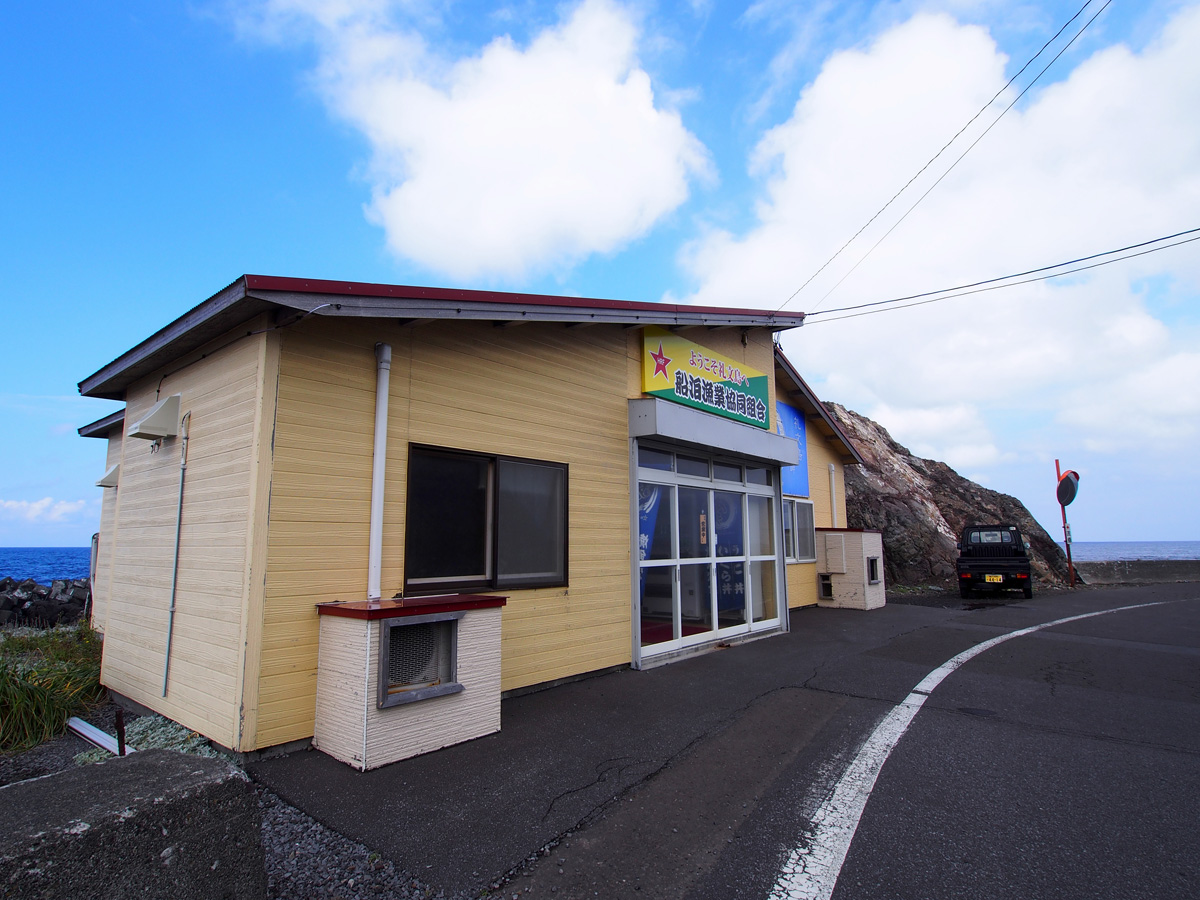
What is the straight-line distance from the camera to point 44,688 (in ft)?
19.4

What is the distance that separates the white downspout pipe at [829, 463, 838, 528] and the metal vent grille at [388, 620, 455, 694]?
1266cm

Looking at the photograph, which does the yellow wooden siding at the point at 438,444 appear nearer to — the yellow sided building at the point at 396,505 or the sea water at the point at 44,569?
the yellow sided building at the point at 396,505

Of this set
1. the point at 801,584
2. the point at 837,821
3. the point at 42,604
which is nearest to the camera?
the point at 837,821

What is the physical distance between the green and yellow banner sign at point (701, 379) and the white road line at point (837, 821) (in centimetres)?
458

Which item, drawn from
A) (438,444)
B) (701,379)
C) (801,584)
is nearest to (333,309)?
(438,444)

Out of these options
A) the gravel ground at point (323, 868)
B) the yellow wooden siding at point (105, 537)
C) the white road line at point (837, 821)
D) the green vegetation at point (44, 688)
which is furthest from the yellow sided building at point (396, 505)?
the yellow wooden siding at point (105, 537)

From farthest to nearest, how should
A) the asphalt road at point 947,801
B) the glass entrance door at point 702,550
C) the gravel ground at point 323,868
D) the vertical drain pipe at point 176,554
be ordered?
the glass entrance door at point 702,550 → the vertical drain pipe at point 176,554 → the asphalt road at point 947,801 → the gravel ground at point 323,868

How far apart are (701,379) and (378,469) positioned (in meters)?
5.27

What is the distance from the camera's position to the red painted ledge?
→ 14.5 feet

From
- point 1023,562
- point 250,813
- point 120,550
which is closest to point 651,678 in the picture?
point 250,813

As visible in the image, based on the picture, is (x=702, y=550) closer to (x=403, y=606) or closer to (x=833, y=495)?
(x=403, y=606)

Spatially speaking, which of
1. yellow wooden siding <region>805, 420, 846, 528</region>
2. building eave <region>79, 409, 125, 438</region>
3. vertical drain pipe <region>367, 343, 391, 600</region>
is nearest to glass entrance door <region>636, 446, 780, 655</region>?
vertical drain pipe <region>367, 343, 391, 600</region>

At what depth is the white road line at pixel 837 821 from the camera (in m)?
2.96

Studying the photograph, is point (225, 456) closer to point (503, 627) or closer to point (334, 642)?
point (334, 642)
